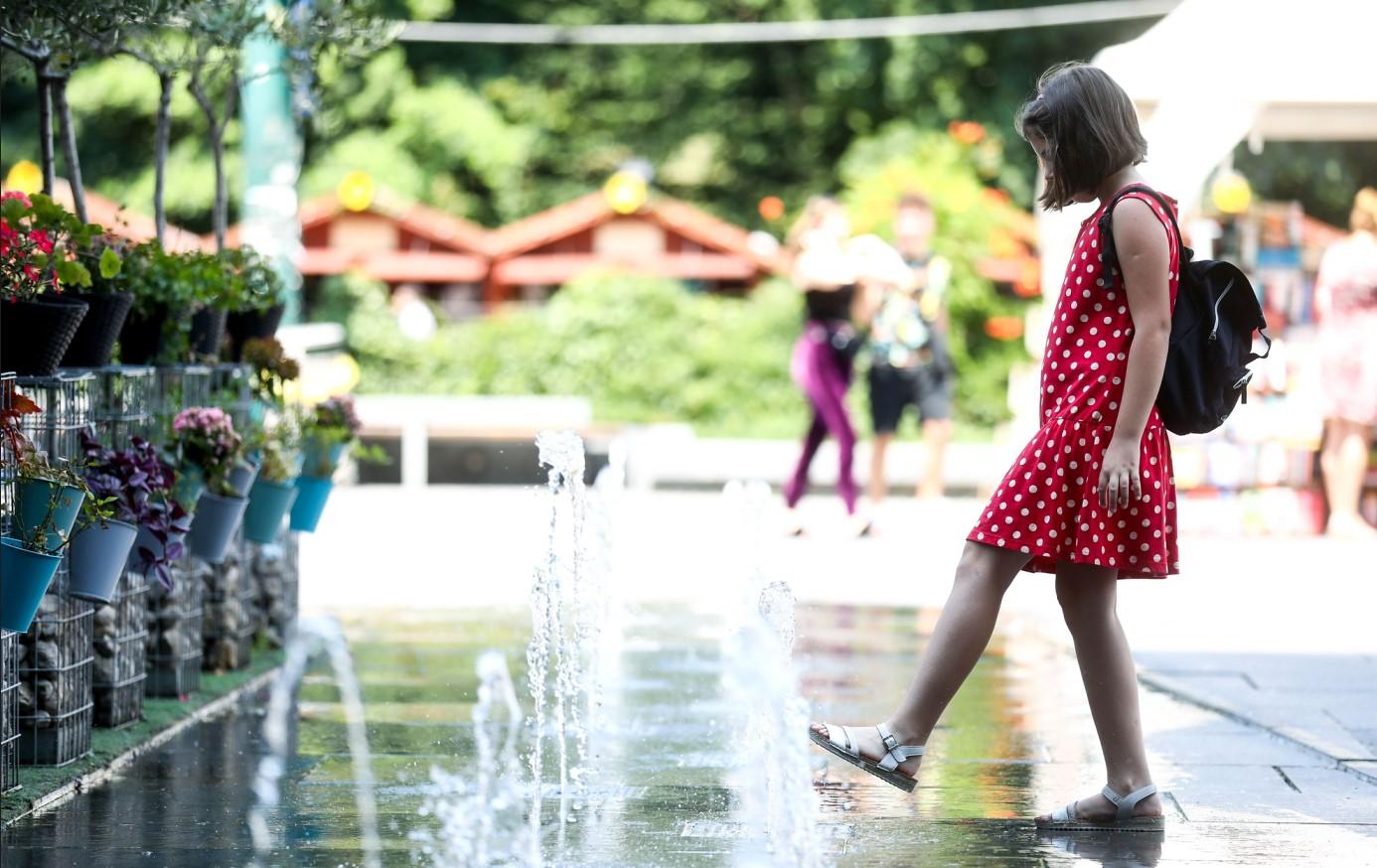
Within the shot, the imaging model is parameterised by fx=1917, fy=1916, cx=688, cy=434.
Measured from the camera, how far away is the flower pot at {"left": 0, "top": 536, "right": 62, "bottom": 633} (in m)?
3.93

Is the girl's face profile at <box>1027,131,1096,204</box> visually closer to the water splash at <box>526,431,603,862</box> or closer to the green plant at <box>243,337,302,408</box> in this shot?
the water splash at <box>526,431,603,862</box>

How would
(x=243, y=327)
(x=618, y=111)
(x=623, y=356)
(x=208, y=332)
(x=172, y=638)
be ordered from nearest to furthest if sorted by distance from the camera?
(x=172, y=638), (x=208, y=332), (x=243, y=327), (x=623, y=356), (x=618, y=111)

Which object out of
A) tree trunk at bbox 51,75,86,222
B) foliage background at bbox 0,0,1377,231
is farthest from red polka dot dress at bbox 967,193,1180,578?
foliage background at bbox 0,0,1377,231

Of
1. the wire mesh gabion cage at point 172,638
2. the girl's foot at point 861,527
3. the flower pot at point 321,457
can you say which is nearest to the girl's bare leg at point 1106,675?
the wire mesh gabion cage at point 172,638

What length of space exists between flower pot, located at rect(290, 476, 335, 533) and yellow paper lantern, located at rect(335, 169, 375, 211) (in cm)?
1751

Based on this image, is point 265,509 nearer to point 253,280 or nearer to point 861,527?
point 253,280

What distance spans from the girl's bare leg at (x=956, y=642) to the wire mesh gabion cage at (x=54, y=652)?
188cm

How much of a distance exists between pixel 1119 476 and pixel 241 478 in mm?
2783

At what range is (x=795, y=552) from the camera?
10.2 meters

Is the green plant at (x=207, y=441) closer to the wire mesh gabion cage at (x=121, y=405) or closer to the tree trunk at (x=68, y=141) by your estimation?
the wire mesh gabion cage at (x=121, y=405)

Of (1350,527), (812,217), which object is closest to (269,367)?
(812,217)

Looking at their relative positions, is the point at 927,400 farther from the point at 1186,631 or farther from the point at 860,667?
the point at 860,667

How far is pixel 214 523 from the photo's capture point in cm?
558

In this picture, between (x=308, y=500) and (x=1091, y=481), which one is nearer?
(x=1091, y=481)
